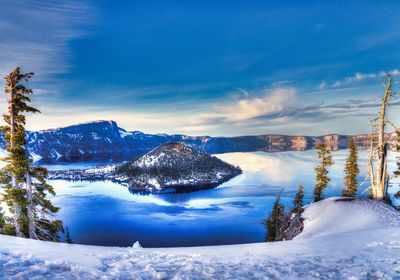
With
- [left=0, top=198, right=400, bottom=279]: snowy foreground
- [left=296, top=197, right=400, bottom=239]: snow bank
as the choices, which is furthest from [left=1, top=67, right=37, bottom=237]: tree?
[left=296, top=197, right=400, bottom=239]: snow bank

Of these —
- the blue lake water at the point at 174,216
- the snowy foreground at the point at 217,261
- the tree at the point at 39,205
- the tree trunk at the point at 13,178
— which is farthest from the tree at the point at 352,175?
the tree trunk at the point at 13,178

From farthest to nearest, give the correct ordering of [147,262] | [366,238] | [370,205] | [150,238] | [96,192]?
[96,192] < [150,238] < [370,205] < [366,238] < [147,262]

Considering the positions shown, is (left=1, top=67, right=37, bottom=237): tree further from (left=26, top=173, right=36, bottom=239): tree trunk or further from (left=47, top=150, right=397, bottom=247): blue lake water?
(left=47, top=150, right=397, bottom=247): blue lake water

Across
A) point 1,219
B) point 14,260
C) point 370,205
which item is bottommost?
point 1,219

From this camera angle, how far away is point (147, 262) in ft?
28.5

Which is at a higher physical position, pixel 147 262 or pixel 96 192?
pixel 147 262

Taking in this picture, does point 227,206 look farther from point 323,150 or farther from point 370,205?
point 370,205

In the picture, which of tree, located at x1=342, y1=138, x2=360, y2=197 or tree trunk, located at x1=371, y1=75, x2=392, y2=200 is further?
tree, located at x1=342, y1=138, x2=360, y2=197

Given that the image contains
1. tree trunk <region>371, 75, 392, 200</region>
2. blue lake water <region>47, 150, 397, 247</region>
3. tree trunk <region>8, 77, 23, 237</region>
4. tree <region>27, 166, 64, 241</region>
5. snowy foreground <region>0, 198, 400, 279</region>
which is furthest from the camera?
blue lake water <region>47, 150, 397, 247</region>

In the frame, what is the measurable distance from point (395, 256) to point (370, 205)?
14.5 meters

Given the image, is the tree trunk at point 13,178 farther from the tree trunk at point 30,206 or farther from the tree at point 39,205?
the tree at point 39,205

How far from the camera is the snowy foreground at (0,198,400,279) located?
24.2 ft

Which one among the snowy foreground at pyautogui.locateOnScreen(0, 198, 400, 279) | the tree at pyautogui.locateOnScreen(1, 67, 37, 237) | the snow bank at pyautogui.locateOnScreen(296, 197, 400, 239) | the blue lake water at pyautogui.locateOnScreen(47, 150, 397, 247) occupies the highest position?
the tree at pyautogui.locateOnScreen(1, 67, 37, 237)

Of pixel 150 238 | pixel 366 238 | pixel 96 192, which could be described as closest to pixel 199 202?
pixel 150 238
